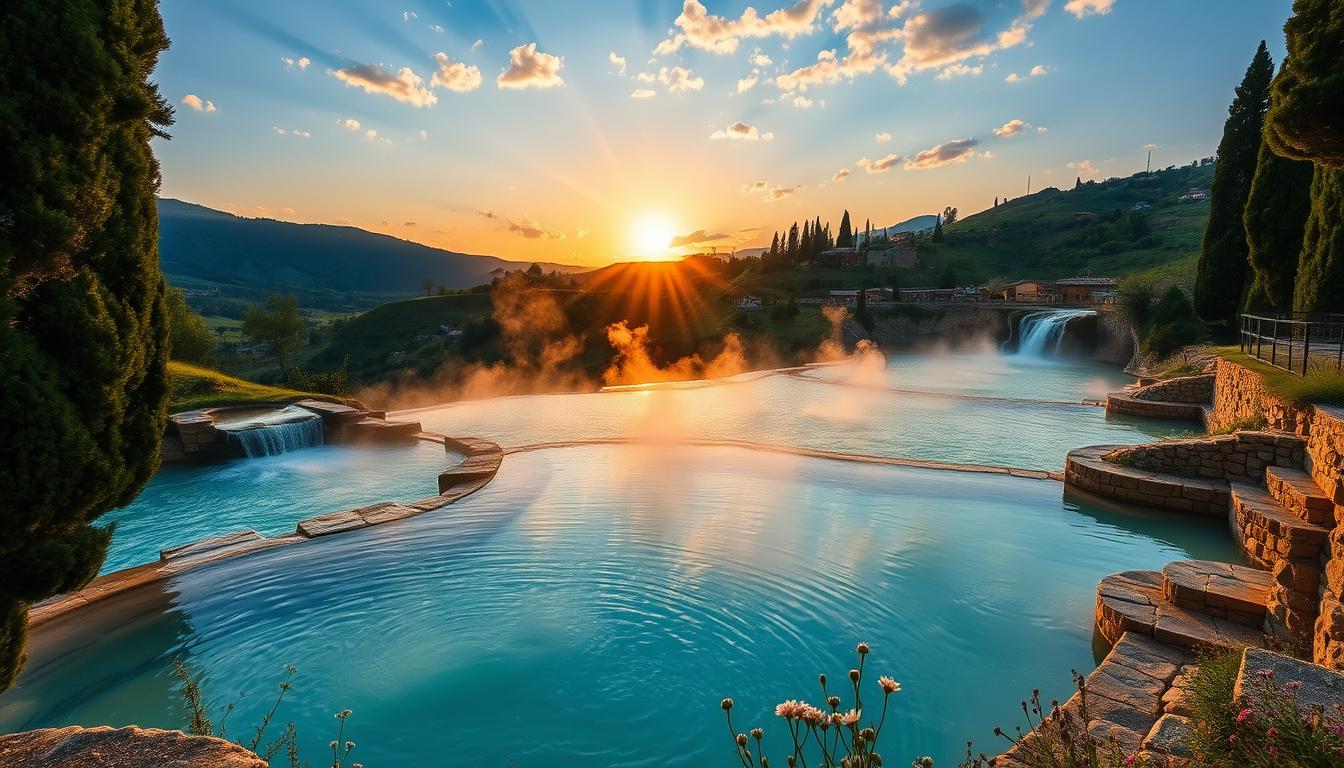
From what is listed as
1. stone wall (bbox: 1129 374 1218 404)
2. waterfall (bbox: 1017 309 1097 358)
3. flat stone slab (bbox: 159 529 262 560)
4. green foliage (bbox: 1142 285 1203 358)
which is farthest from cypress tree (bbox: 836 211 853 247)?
flat stone slab (bbox: 159 529 262 560)

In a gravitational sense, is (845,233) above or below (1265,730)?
above

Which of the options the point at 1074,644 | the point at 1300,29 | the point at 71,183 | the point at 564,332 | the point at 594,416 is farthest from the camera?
→ the point at 564,332

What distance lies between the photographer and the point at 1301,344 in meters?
12.4

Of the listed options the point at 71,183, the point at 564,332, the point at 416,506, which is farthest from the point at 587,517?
→ the point at 564,332

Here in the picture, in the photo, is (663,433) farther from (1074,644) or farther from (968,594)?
(1074,644)

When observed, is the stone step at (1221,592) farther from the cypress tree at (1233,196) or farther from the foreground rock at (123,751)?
the cypress tree at (1233,196)

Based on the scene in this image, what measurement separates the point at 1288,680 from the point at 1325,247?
→ 1518 centimetres

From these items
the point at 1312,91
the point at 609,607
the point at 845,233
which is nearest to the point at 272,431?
the point at 609,607

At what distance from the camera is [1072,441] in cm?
1194

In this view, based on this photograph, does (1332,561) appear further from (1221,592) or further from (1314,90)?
(1314,90)

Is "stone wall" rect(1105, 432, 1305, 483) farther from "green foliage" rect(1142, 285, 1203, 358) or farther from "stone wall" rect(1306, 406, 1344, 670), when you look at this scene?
"green foliage" rect(1142, 285, 1203, 358)

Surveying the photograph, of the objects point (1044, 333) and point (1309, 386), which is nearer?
point (1309, 386)

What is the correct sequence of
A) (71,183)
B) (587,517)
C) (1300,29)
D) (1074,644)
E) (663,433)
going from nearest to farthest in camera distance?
1. (71,183)
2. (1074,644)
3. (1300,29)
4. (587,517)
5. (663,433)

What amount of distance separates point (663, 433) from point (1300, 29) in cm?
1101
